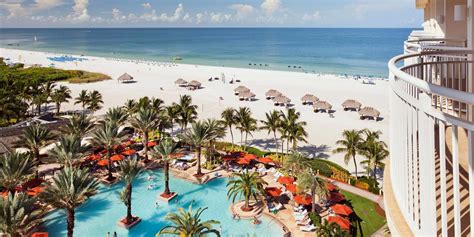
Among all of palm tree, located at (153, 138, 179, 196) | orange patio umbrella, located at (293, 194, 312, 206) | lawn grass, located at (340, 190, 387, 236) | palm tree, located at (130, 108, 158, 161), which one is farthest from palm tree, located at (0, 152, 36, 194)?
lawn grass, located at (340, 190, 387, 236)

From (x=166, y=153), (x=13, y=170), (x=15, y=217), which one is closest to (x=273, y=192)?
(x=166, y=153)

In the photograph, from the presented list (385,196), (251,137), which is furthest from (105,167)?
(385,196)

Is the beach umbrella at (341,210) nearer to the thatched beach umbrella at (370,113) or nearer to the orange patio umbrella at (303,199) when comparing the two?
the orange patio umbrella at (303,199)

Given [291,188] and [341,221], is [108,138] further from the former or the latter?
[341,221]

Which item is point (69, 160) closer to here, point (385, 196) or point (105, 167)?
point (105, 167)

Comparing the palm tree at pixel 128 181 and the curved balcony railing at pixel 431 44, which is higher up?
the curved balcony railing at pixel 431 44

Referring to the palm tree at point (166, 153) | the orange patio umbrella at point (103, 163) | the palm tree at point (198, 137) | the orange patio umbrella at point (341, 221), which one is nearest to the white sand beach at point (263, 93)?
the palm tree at point (198, 137)
